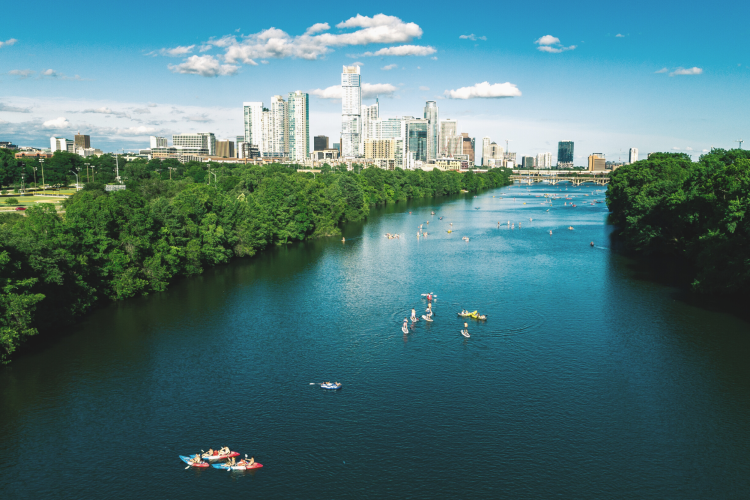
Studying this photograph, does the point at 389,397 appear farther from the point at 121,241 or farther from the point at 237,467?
the point at 121,241

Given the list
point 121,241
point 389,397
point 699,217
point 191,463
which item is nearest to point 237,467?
point 191,463

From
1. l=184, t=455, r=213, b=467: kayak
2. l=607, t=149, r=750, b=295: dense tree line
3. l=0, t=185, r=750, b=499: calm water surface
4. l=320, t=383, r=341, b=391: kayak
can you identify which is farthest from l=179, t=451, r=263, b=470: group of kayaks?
l=607, t=149, r=750, b=295: dense tree line

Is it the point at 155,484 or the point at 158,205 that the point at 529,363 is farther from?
the point at 158,205

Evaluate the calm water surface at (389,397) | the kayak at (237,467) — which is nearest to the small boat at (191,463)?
the calm water surface at (389,397)

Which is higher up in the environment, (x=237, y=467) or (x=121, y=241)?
→ (x=121, y=241)

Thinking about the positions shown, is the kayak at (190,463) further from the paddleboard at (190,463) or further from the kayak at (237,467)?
the kayak at (237,467)
